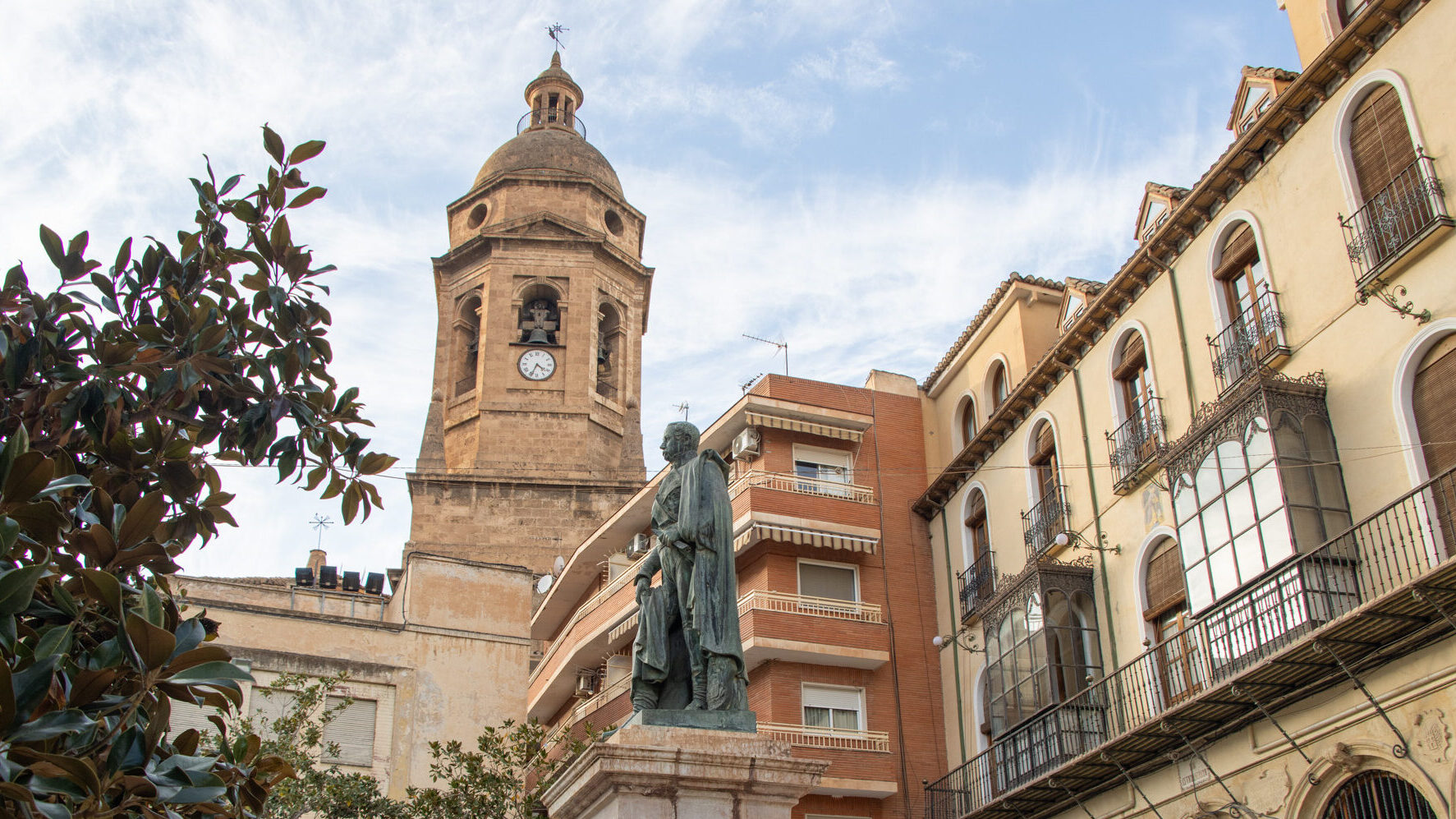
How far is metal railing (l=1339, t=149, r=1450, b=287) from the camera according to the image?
1478 centimetres

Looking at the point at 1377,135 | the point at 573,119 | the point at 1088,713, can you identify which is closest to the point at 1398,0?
the point at 1377,135

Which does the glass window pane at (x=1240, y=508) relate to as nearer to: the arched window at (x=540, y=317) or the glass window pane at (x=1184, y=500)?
the glass window pane at (x=1184, y=500)

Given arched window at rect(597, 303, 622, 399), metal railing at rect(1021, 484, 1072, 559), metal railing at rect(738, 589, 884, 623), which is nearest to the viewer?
metal railing at rect(1021, 484, 1072, 559)

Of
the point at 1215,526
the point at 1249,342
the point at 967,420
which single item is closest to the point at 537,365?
the point at 967,420

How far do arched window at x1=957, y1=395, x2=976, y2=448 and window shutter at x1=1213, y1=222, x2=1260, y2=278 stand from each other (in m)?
8.70

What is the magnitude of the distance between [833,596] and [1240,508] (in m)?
10.6

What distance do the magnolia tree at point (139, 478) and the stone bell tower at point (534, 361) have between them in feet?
97.3

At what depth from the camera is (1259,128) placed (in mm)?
17375

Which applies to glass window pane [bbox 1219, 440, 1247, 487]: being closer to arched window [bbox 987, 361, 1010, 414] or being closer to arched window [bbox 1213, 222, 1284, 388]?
arched window [bbox 1213, 222, 1284, 388]

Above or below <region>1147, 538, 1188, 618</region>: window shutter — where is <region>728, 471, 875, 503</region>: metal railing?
above

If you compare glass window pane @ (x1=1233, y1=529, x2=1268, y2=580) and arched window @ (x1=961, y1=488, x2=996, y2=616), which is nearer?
glass window pane @ (x1=1233, y1=529, x2=1268, y2=580)

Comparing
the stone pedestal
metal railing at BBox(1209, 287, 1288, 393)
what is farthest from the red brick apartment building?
the stone pedestal

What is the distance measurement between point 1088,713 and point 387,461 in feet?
47.0

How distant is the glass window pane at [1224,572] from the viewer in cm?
1616
